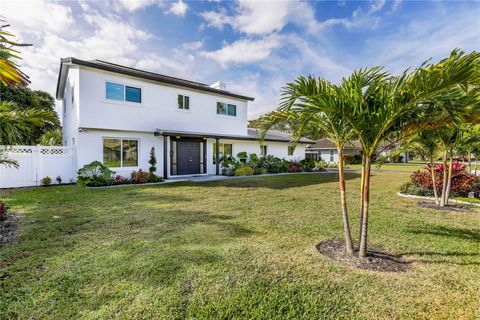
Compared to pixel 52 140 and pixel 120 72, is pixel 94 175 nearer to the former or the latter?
pixel 120 72

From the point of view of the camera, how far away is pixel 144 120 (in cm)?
1346

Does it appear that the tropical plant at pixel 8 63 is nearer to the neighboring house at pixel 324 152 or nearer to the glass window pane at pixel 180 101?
the glass window pane at pixel 180 101

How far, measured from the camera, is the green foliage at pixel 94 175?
10.9 meters

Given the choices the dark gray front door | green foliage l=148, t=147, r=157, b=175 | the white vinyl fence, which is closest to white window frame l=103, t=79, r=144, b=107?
green foliage l=148, t=147, r=157, b=175

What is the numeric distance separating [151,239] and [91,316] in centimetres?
217

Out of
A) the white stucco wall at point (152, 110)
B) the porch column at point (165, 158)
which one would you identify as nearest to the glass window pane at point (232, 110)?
the white stucco wall at point (152, 110)

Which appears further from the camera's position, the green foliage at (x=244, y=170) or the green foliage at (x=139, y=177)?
the green foliage at (x=244, y=170)

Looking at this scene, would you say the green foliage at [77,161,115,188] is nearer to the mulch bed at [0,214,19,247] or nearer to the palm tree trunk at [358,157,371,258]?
the mulch bed at [0,214,19,247]

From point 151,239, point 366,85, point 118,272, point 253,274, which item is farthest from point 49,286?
point 366,85

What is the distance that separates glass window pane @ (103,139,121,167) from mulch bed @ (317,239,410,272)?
11832mm

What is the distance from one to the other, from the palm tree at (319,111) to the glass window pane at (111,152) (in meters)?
10.9

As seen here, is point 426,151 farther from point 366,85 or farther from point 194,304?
point 194,304

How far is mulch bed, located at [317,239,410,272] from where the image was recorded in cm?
359

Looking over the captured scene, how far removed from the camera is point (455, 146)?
7.52 meters
